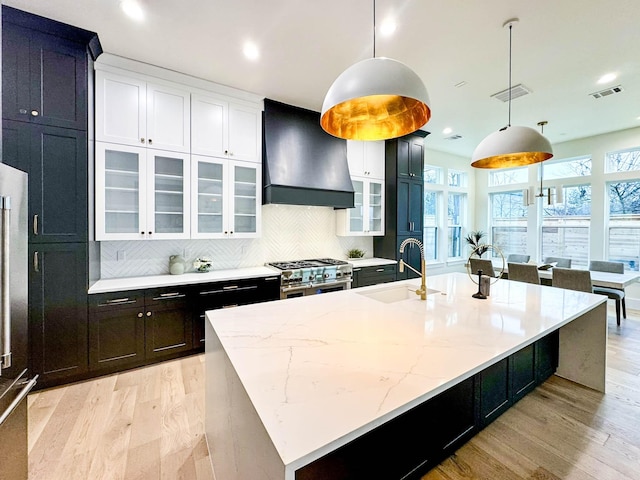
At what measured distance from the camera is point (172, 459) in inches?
69.6

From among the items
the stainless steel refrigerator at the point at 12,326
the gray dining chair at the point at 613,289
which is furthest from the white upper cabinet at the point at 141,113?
the gray dining chair at the point at 613,289

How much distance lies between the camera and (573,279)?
3.62 metres

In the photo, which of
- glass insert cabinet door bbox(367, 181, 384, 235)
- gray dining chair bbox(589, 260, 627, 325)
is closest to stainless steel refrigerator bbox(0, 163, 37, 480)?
glass insert cabinet door bbox(367, 181, 384, 235)

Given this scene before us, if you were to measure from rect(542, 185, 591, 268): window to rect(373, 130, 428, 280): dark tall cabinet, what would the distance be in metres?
3.18

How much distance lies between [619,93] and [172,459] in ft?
19.6

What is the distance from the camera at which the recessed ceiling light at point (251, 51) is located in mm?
2596

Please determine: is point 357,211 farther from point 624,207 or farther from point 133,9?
point 624,207

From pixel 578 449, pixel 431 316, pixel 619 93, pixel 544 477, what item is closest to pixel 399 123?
pixel 431 316

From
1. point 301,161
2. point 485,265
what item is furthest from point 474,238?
point 301,161

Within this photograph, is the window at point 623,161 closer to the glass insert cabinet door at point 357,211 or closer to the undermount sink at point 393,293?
the glass insert cabinet door at point 357,211

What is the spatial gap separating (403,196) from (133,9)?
13.0 ft

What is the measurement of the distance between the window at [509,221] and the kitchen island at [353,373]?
475 cm

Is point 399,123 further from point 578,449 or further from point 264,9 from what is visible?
point 578,449

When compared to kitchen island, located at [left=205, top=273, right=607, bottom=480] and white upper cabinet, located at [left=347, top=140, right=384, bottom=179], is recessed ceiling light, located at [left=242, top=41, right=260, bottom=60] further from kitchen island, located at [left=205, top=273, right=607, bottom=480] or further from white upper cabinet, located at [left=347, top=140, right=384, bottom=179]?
kitchen island, located at [left=205, top=273, right=607, bottom=480]
